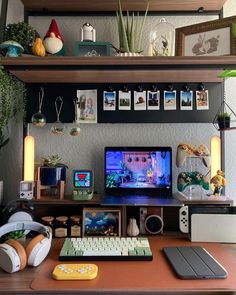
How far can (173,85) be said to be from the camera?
1601mm

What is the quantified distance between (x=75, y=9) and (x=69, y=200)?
0.91 m

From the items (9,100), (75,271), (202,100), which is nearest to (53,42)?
(9,100)

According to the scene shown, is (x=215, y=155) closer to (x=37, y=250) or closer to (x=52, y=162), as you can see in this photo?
(x=52, y=162)

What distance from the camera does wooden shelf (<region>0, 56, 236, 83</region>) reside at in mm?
1276

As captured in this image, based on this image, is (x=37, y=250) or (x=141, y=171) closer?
(x=37, y=250)

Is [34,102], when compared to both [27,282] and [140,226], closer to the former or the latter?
[140,226]

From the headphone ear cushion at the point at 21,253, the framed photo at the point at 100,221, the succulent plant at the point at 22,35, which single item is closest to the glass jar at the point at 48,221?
the framed photo at the point at 100,221

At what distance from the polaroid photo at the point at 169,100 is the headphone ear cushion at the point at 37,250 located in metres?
0.86

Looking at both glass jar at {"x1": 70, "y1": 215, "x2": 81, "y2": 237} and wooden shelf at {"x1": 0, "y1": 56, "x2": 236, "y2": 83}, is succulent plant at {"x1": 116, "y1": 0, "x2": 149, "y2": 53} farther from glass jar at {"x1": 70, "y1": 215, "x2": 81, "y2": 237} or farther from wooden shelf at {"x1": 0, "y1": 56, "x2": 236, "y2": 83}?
glass jar at {"x1": 70, "y1": 215, "x2": 81, "y2": 237}

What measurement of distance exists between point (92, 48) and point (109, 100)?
0.81 feet

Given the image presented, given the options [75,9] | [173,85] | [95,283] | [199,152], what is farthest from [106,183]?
[75,9]

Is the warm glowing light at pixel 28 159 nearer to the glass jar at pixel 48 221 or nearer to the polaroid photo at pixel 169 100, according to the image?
the glass jar at pixel 48 221

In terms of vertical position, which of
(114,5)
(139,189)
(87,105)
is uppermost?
(114,5)

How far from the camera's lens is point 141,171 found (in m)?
1.53
